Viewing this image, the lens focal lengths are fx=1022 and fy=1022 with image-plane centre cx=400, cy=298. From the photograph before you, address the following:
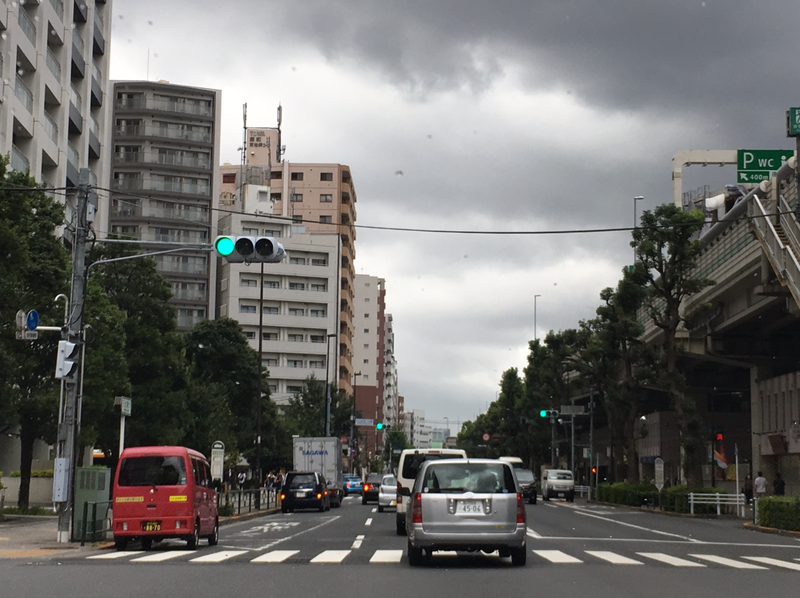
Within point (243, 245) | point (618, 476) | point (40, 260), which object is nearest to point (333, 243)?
point (618, 476)

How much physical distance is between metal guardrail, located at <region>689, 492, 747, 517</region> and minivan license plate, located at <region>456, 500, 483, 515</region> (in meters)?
27.5

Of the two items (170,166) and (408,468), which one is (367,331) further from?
(408,468)

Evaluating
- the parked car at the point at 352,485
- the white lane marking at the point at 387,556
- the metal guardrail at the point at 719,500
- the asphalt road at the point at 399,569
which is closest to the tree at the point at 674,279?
the metal guardrail at the point at 719,500

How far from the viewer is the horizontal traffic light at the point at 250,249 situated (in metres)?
16.6

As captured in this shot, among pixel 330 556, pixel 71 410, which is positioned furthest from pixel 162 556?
pixel 71 410

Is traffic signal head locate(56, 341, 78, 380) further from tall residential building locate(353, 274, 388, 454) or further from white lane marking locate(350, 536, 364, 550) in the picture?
tall residential building locate(353, 274, 388, 454)

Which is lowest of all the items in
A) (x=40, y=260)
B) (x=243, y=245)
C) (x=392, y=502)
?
(x=392, y=502)

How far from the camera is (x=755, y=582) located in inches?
538

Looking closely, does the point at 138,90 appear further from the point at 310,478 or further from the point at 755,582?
the point at 755,582

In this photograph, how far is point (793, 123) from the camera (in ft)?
120

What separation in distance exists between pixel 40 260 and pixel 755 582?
26468 millimetres

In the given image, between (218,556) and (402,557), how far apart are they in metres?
3.27

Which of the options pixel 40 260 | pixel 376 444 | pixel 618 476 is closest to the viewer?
pixel 40 260

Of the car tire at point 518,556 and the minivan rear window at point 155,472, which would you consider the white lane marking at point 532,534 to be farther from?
the minivan rear window at point 155,472
